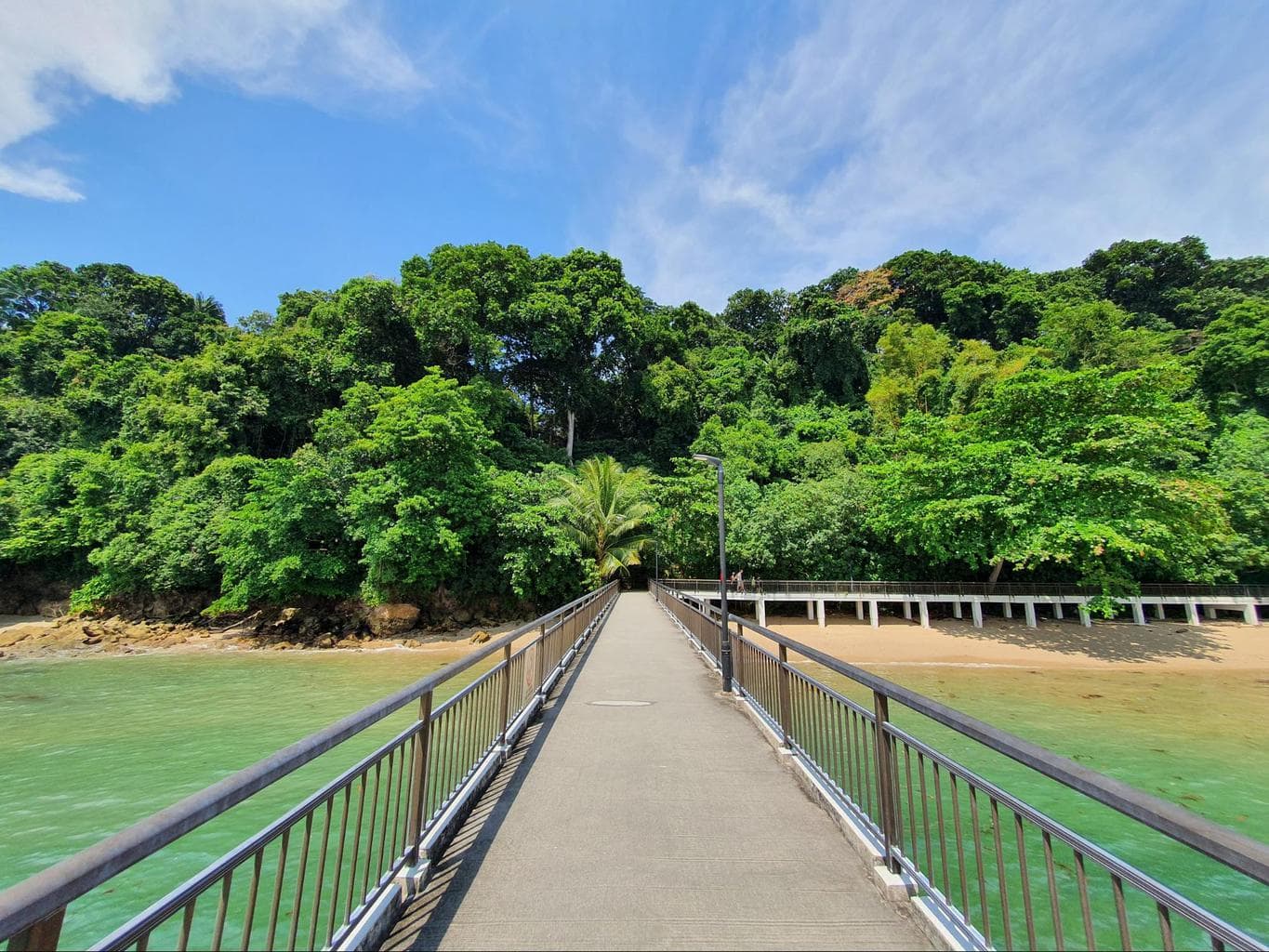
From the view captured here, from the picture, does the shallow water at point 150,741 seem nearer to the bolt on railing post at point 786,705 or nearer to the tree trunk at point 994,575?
the bolt on railing post at point 786,705

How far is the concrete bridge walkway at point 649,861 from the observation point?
8.93 ft

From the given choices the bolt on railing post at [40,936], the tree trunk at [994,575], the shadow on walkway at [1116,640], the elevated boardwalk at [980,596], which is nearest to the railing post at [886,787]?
the bolt on railing post at [40,936]

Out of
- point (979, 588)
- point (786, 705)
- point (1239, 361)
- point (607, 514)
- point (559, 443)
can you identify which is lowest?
point (786, 705)

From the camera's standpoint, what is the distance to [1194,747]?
1132 cm

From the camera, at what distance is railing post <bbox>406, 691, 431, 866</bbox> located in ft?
10.4

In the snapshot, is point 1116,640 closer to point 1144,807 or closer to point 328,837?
point 1144,807

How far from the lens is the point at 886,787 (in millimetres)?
3209

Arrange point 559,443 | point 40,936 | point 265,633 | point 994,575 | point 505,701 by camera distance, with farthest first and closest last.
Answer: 1. point 559,443
2. point 994,575
3. point 265,633
4. point 505,701
5. point 40,936

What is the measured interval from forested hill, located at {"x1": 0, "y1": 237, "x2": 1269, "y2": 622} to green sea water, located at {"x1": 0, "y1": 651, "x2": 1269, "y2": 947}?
17.9 ft

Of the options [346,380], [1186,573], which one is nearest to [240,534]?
[346,380]

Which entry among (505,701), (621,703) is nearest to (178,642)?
(621,703)

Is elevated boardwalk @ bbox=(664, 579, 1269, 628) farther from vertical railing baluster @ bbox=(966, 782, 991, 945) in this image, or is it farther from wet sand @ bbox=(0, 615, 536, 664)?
vertical railing baluster @ bbox=(966, 782, 991, 945)

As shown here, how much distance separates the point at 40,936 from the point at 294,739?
12374 mm

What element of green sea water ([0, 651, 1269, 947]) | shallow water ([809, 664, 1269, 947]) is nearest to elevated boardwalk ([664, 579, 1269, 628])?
shallow water ([809, 664, 1269, 947])
